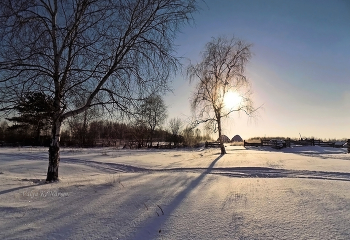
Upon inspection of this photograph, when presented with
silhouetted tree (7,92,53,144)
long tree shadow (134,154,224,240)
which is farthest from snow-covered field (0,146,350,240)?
silhouetted tree (7,92,53,144)

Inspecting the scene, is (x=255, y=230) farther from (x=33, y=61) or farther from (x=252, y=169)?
(x=252, y=169)

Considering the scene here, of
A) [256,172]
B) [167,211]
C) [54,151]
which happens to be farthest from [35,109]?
[256,172]

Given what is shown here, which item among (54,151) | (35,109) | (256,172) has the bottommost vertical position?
(256,172)

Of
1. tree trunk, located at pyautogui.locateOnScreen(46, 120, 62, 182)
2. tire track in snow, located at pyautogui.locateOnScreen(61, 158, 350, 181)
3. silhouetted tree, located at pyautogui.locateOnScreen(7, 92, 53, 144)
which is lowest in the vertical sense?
tire track in snow, located at pyautogui.locateOnScreen(61, 158, 350, 181)

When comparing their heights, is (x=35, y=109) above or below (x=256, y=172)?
above

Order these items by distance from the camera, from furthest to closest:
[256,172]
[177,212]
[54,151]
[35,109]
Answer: [256,172]
[54,151]
[35,109]
[177,212]

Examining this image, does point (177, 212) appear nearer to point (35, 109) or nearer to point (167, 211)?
point (167, 211)

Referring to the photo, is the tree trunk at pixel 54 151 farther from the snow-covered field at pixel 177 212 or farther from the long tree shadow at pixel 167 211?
the long tree shadow at pixel 167 211

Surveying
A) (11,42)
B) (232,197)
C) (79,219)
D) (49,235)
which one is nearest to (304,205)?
(232,197)

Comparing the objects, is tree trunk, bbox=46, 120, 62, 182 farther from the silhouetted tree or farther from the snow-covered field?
the snow-covered field

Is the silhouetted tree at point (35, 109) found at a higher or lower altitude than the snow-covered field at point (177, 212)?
higher

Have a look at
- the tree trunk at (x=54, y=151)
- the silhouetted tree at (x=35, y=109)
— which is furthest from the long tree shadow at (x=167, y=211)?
the silhouetted tree at (x=35, y=109)

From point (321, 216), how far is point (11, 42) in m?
8.37

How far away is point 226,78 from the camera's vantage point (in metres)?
20.4
